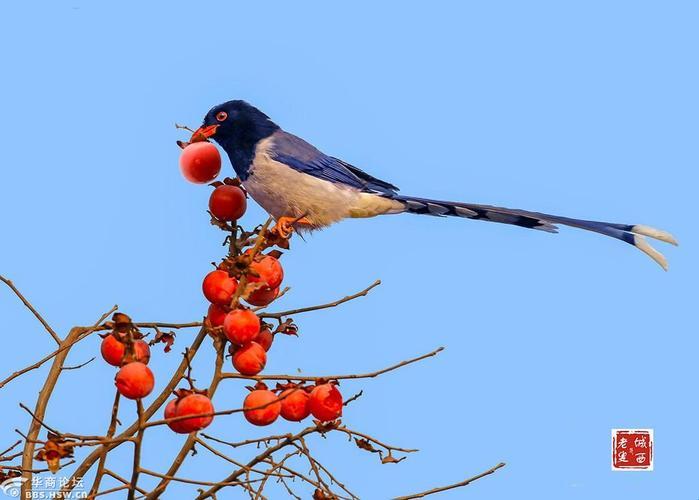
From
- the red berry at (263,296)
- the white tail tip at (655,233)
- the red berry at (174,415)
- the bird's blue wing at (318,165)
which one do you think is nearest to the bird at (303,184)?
the bird's blue wing at (318,165)

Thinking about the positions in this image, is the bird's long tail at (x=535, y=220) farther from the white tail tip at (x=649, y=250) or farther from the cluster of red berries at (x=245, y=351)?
the cluster of red berries at (x=245, y=351)

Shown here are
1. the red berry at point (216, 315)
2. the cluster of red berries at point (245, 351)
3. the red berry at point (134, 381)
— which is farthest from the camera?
the red berry at point (216, 315)

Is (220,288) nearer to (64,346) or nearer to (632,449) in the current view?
(64,346)

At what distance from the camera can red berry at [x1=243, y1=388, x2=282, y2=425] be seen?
7.36 feet

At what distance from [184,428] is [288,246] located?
1.89 feet

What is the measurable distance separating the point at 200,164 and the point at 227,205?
24 cm

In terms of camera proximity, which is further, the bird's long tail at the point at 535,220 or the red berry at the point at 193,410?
the bird's long tail at the point at 535,220

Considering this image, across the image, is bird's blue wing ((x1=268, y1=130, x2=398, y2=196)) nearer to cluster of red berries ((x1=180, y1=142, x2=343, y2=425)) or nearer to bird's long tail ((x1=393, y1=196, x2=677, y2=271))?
bird's long tail ((x1=393, y1=196, x2=677, y2=271))

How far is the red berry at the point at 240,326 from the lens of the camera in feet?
7.30

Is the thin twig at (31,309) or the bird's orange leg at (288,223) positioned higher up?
the bird's orange leg at (288,223)

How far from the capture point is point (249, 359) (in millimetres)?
2268

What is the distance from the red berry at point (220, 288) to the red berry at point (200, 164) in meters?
0.54

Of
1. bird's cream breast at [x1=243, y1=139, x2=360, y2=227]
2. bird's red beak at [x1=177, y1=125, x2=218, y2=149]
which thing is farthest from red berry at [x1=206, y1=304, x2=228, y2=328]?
bird's cream breast at [x1=243, y1=139, x2=360, y2=227]

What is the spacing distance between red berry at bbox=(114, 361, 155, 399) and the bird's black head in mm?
1375
